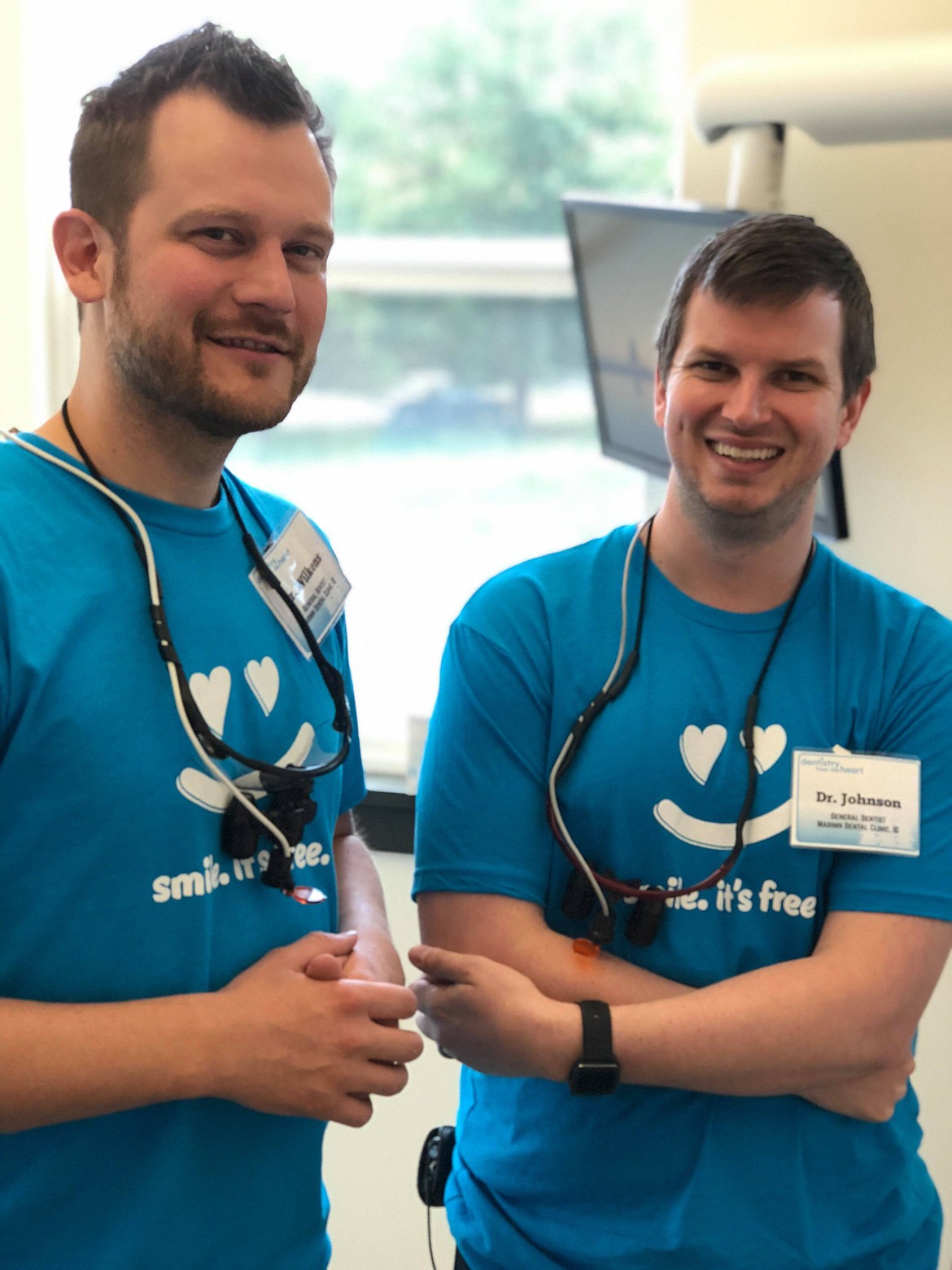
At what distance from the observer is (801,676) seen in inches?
58.5

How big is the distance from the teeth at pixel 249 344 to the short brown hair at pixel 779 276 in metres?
→ 0.58

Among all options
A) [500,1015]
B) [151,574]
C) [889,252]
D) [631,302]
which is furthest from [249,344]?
[889,252]

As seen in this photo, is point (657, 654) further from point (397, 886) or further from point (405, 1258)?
point (405, 1258)

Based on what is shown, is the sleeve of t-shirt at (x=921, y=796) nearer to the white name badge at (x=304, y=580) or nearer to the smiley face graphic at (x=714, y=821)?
the smiley face graphic at (x=714, y=821)

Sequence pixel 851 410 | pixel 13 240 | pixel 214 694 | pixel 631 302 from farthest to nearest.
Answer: pixel 13 240
pixel 631 302
pixel 851 410
pixel 214 694

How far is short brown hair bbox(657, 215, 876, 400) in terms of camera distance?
149cm

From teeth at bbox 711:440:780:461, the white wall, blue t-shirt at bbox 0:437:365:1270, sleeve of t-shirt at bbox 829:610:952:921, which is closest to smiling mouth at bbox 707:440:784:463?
teeth at bbox 711:440:780:461

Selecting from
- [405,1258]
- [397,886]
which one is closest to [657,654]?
[397,886]

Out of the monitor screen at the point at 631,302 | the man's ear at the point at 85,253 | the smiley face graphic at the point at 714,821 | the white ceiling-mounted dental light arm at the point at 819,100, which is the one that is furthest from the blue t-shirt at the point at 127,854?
the white ceiling-mounted dental light arm at the point at 819,100

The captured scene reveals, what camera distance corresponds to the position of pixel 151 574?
1177 mm

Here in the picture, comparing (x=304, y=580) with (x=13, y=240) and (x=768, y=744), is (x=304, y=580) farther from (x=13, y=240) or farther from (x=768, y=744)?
(x=13, y=240)

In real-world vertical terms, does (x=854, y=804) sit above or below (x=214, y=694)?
below

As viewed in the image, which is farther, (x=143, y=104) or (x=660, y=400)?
(x=660, y=400)

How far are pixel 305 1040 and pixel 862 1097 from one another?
2.16ft
